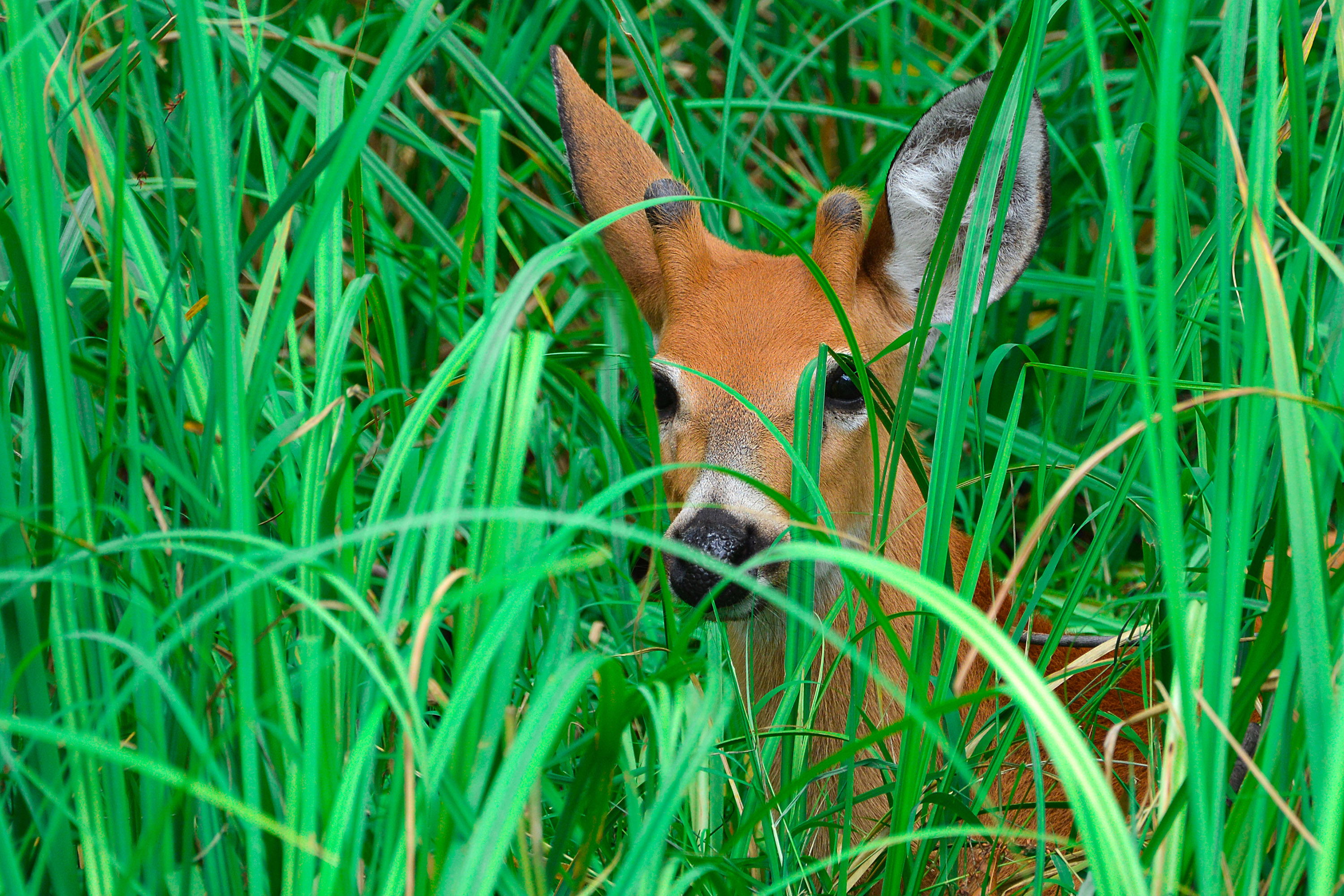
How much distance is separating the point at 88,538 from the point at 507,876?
0.60 m

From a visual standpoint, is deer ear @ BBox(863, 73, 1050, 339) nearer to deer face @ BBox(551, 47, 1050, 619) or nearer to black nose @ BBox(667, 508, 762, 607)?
deer face @ BBox(551, 47, 1050, 619)

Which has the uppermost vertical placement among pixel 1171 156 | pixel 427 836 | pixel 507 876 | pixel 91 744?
pixel 1171 156

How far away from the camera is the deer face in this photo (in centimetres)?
238

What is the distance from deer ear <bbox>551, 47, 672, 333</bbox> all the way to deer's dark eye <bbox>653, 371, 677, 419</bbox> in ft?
1.04

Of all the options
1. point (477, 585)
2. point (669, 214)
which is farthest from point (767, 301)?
point (477, 585)

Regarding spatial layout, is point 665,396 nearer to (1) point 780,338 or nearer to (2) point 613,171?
(1) point 780,338

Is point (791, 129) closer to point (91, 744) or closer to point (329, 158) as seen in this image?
point (329, 158)

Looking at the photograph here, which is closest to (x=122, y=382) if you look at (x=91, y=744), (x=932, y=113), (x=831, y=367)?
(x=91, y=744)

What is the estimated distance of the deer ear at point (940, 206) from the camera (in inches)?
100

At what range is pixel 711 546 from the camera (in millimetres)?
2070

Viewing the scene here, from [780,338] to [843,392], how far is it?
0.17 metres

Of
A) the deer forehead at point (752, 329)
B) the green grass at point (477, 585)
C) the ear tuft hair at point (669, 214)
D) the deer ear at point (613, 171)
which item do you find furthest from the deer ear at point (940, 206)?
the deer ear at point (613, 171)

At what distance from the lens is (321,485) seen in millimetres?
1556

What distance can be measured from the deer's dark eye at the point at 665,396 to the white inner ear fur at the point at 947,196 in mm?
551
